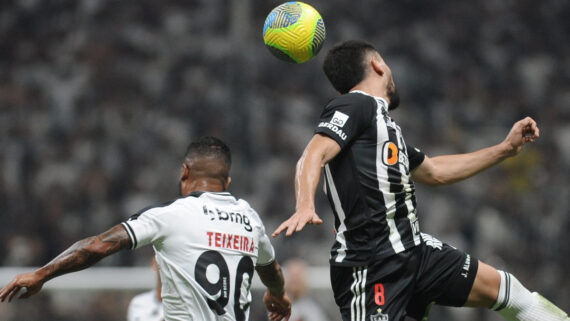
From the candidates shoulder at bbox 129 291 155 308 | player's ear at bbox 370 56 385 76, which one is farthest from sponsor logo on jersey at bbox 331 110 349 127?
shoulder at bbox 129 291 155 308

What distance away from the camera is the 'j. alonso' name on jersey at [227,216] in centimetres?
427

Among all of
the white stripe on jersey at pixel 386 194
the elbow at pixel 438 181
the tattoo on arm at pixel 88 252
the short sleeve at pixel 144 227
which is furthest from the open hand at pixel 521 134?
the tattoo on arm at pixel 88 252

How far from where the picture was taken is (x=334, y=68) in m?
4.61

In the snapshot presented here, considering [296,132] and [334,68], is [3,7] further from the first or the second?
[334,68]

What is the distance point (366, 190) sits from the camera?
429cm

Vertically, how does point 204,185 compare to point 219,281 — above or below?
above

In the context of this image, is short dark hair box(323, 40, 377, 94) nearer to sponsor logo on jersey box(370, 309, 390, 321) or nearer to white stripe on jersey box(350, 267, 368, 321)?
white stripe on jersey box(350, 267, 368, 321)

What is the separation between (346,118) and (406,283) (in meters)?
0.87

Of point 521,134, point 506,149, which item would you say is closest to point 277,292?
point 506,149

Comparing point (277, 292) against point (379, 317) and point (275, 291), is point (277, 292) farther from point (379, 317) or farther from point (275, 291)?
point (379, 317)

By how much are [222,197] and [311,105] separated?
21.0 feet

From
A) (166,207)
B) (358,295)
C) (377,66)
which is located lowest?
(358,295)

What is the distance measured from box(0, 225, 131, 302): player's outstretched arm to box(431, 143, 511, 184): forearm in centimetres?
190

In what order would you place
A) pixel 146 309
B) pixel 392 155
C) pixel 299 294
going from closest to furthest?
pixel 392 155 < pixel 146 309 < pixel 299 294
